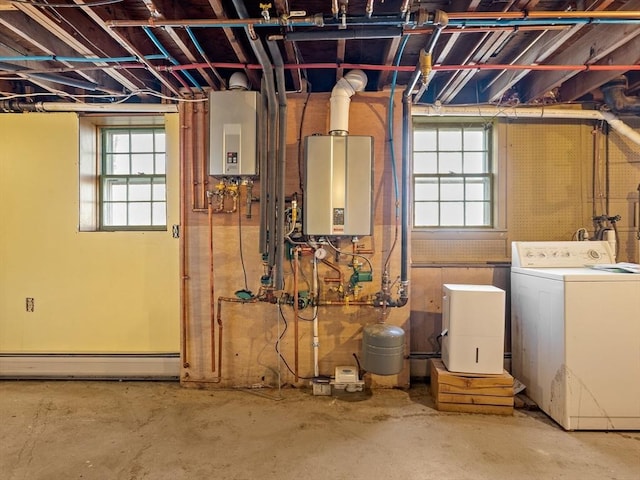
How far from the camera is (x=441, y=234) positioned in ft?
9.77

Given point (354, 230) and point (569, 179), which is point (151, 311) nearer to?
point (354, 230)

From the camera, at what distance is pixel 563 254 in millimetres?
2643

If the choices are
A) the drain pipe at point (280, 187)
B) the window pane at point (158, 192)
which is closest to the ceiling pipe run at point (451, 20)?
A: the drain pipe at point (280, 187)

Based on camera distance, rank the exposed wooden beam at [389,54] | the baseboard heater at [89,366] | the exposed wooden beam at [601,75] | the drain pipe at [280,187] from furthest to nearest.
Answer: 1. the baseboard heater at [89,366]
2. the drain pipe at [280,187]
3. the exposed wooden beam at [601,75]
4. the exposed wooden beam at [389,54]

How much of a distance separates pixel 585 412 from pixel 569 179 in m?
1.95

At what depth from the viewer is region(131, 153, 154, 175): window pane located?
10.3ft

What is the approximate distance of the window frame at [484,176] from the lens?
2.96 metres

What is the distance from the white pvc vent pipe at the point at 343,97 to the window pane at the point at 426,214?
3.66ft

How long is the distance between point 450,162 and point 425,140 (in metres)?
0.32

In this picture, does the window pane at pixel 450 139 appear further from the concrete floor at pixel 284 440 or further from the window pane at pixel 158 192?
the window pane at pixel 158 192

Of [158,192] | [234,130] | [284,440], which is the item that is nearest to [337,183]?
[234,130]

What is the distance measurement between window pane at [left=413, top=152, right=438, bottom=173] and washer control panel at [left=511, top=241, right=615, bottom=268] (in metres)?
1.05

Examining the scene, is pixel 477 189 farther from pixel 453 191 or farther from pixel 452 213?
pixel 452 213

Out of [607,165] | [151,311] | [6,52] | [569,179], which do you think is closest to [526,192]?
[569,179]
